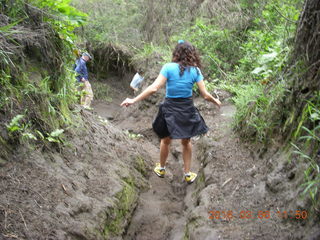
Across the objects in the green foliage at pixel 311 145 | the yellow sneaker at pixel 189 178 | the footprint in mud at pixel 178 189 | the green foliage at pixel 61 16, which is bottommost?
the footprint in mud at pixel 178 189

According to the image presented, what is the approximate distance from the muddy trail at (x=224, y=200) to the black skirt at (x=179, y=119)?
2.00 feet

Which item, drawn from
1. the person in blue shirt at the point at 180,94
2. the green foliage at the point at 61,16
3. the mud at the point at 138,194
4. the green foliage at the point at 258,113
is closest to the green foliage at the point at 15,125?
the mud at the point at 138,194

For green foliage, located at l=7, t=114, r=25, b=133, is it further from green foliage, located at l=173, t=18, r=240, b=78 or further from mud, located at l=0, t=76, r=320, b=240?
green foliage, located at l=173, t=18, r=240, b=78

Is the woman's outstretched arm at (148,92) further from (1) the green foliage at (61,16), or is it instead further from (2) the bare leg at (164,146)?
(1) the green foliage at (61,16)

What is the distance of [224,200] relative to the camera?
11.3 feet

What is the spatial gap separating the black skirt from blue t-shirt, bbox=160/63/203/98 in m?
0.10

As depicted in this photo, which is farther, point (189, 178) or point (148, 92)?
point (189, 178)

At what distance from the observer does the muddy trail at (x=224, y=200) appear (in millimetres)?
2723

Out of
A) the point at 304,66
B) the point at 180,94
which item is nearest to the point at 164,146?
the point at 180,94

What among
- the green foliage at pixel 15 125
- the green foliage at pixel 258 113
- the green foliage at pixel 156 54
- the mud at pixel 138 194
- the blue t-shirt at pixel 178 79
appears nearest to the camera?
the mud at pixel 138 194

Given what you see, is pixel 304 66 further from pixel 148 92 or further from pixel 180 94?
pixel 148 92

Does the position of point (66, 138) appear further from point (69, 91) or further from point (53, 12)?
point (53, 12)

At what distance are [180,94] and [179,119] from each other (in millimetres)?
344

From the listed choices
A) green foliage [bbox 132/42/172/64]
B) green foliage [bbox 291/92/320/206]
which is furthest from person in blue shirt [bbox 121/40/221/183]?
green foliage [bbox 132/42/172/64]
